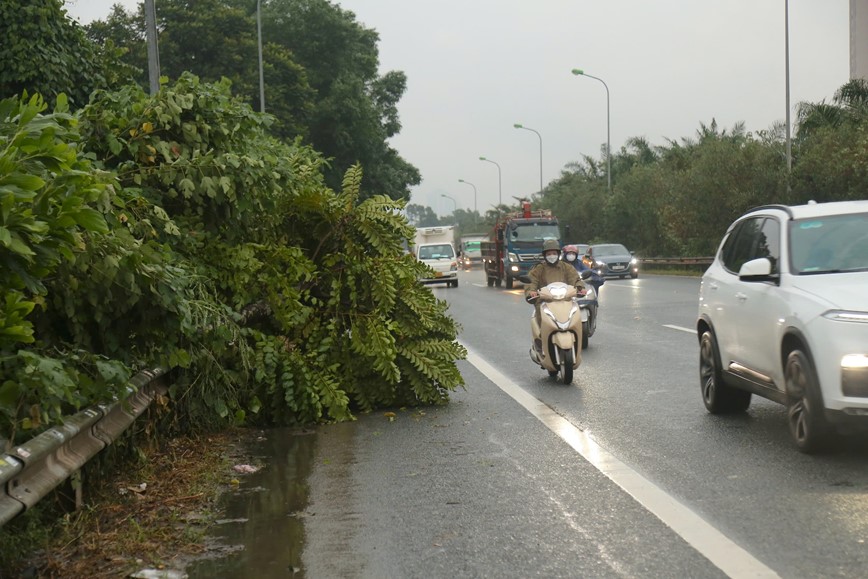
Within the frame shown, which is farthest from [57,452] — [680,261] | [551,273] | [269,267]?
[680,261]

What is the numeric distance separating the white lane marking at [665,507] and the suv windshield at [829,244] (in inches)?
76.8

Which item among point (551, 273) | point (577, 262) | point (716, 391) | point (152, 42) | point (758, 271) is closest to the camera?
point (758, 271)

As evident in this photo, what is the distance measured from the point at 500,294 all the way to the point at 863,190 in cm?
1259

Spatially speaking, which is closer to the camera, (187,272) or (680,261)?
(187,272)

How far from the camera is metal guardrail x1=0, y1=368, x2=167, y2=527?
4609mm

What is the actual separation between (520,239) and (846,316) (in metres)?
33.2

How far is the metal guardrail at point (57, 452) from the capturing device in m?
4.61

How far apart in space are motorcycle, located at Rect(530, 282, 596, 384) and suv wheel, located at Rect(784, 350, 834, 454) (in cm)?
466

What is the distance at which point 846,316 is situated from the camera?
23.4 ft

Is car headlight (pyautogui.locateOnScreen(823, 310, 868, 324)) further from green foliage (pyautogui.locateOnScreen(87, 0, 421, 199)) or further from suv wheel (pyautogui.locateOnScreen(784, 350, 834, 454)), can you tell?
green foliage (pyautogui.locateOnScreen(87, 0, 421, 199))

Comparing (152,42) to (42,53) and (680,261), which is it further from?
(680,261)

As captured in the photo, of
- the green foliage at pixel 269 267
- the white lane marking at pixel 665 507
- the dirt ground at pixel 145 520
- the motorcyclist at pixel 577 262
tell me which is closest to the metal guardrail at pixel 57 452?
the dirt ground at pixel 145 520

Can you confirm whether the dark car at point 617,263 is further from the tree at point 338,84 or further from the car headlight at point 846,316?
the car headlight at point 846,316

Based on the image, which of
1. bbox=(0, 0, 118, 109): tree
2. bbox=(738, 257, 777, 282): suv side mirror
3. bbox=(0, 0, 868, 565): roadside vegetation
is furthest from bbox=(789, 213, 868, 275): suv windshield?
bbox=(0, 0, 118, 109): tree
